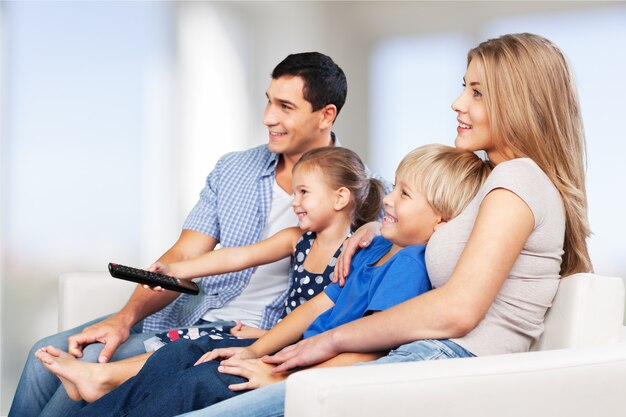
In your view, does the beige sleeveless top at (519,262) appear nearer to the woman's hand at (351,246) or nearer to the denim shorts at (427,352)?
the denim shorts at (427,352)

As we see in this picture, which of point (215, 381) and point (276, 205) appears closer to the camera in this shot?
point (215, 381)

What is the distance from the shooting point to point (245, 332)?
7.81ft

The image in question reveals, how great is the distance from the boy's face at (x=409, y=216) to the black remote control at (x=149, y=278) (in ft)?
1.79

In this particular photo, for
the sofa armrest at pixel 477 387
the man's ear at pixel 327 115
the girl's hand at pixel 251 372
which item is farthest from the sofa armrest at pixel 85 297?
the sofa armrest at pixel 477 387

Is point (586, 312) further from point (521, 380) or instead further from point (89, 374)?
point (89, 374)

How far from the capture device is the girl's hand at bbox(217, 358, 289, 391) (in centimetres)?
173

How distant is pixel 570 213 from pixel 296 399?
0.75 meters

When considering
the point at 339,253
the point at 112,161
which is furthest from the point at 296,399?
the point at 112,161

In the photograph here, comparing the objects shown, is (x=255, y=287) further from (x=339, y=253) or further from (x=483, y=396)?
(x=483, y=396)

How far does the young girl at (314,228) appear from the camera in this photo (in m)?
2.33

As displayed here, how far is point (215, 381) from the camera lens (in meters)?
1.71

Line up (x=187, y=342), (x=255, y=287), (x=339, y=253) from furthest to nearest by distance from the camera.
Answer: (x=255, y=287) < (x=339, y=253) < (x=187, y=342)

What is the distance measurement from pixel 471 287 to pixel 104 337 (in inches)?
44.0

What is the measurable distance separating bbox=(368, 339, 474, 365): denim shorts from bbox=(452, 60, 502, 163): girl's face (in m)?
0.44
